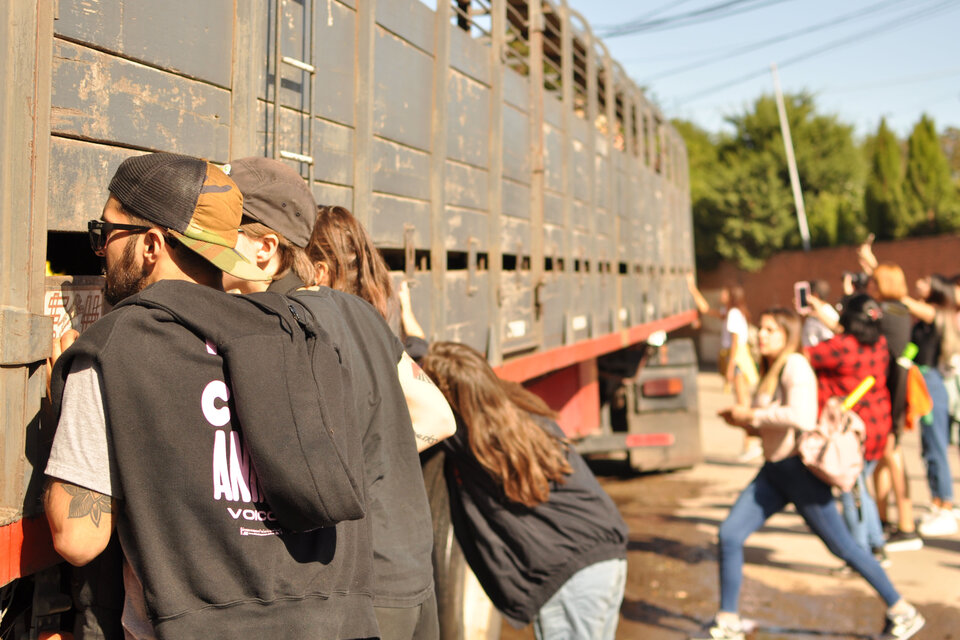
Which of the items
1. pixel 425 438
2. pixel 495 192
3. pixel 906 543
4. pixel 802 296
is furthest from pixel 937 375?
pixel 425 438

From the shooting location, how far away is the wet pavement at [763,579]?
4.41 meters

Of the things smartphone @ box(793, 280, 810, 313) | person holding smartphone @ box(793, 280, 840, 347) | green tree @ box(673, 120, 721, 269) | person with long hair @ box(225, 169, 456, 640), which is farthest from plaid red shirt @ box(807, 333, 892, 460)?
green tree @ box(673, 120, 721, 269)

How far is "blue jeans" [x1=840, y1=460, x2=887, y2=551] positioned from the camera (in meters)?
4.90

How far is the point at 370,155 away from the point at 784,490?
8.61 feet

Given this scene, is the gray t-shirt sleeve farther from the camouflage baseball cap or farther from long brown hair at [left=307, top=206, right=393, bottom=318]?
long brown hair at [left=307, top=206, right=393, bottom=318]

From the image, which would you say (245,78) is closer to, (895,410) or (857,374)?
(857,374)

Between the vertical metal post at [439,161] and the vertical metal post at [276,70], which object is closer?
the vertical metal post at [276,70]

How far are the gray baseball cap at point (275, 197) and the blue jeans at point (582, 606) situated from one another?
1.55 metres

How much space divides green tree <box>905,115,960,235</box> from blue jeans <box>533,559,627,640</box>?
64.7 ft

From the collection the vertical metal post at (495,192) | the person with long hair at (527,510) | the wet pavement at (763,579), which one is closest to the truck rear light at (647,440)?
the wet pavement at (763,579)

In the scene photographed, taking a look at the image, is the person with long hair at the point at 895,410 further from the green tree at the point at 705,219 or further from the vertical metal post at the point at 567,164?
the green tree at the point at 705,219

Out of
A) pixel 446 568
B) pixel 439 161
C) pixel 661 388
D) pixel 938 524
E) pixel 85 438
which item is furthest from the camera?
pixel 661 388

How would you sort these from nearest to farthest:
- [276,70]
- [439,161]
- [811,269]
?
[276,70] → [439,161] → [811,269]

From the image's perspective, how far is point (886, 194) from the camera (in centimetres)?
2039
